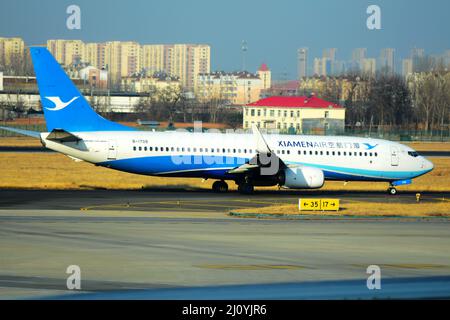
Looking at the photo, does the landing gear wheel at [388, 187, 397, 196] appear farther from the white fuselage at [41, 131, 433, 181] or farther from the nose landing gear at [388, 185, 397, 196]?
the white fuselage at [41, 131, 433, 181]

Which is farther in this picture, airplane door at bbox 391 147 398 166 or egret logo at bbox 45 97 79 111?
airplane door at bbox 391 147 398 166

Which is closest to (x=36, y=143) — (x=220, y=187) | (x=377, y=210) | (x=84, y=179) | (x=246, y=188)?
(x=84, y=179)

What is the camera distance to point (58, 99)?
148ft

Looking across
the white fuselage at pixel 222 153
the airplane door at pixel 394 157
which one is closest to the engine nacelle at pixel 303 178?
the white fuselage at pixel 222 153

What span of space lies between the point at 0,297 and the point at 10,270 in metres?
3.79

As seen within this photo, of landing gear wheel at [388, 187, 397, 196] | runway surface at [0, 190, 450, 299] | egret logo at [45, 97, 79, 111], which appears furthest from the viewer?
landing gear wheel at [388, 187, 397, 196]

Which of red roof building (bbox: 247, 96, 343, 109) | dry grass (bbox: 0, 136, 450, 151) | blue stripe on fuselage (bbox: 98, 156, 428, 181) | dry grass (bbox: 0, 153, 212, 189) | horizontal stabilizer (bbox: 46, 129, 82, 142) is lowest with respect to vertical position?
dry grass (bbox: 0, 136, 450, 151)

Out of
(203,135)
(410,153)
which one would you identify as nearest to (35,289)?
(203,135)

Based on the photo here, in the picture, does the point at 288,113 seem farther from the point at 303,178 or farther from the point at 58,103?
the point at 58,103

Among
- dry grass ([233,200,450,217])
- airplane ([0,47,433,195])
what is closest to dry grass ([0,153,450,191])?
airplane ([0,47,433,195])

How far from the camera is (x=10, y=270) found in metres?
22.6

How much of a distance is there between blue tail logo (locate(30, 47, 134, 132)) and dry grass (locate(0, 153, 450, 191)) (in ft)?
15.2

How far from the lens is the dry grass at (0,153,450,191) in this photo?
50.1 meters

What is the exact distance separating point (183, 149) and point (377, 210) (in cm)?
1181
